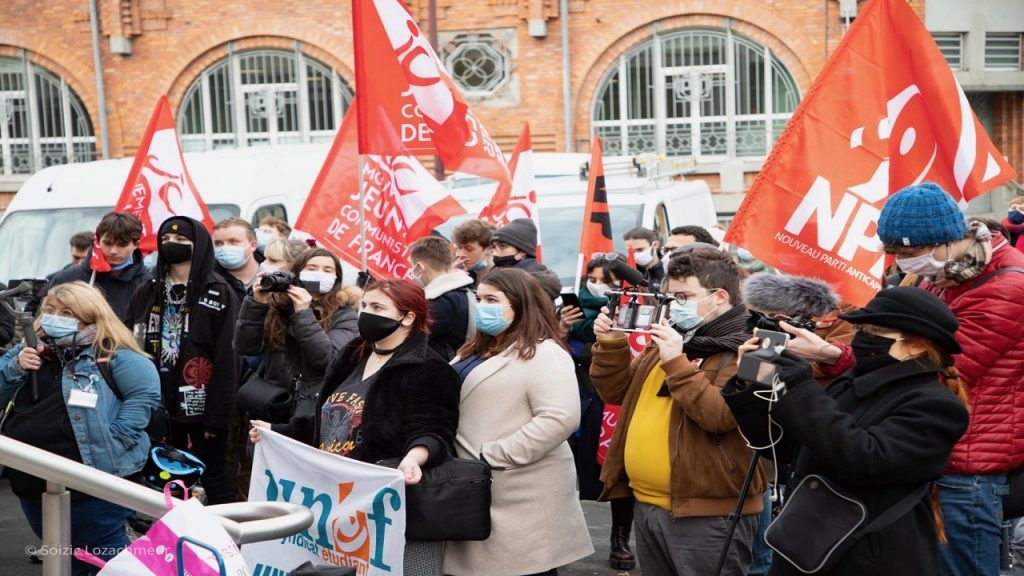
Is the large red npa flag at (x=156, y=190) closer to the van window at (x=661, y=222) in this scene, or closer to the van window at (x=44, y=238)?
the van window at (x=44, y=238)

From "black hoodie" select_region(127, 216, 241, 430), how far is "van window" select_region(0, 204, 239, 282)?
4.73 meters

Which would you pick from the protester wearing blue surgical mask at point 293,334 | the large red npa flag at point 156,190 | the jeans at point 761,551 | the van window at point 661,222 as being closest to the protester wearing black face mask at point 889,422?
the jeans at point 761,551

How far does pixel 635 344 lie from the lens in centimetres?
661

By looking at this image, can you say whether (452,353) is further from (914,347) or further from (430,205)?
(914,347)

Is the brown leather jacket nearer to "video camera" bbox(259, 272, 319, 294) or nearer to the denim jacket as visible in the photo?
"video camera" bbox(259, 272, 319, 294)

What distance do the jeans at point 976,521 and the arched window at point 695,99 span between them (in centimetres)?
2031

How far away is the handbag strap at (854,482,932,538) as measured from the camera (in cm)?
365

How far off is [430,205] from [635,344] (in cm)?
183

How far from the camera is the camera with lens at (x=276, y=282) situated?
5977 millimetres

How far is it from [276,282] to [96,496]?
2.83 meters

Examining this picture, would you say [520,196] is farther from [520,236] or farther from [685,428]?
[685,428]

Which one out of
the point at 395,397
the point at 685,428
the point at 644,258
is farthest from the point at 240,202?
the point at 685,428

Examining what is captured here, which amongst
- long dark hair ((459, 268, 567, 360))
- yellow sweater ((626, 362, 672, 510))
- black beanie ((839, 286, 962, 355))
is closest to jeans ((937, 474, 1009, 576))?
black beanie ((839, 286, 962, 355))

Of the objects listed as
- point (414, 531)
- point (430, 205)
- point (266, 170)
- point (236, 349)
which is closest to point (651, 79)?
point (266, 170)
